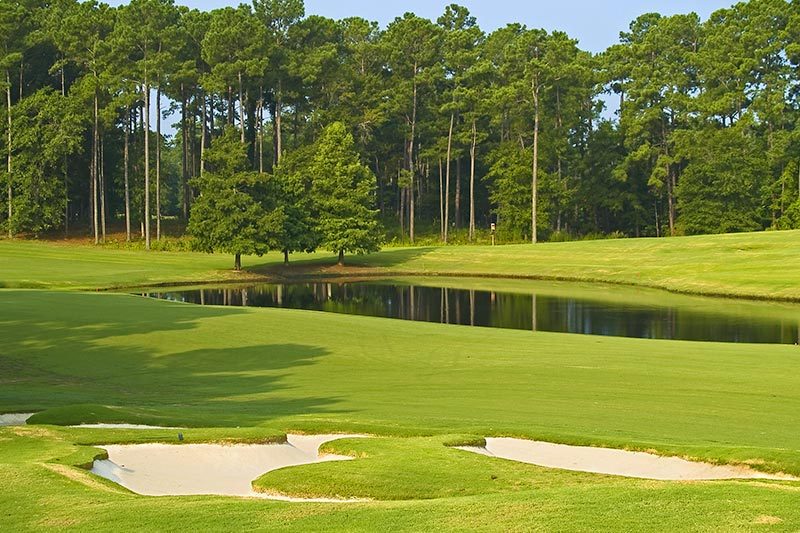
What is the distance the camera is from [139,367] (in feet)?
79.6

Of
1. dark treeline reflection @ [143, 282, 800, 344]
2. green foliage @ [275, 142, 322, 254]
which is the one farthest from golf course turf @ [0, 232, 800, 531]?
green foliage @ [275, 142, 322, 254]

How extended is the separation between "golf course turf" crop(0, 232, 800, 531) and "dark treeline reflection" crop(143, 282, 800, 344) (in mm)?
6959

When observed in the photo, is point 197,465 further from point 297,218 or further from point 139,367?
point 297,218

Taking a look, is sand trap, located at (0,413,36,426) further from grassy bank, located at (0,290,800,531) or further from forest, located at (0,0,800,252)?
forest, located at (0,0,800,252)

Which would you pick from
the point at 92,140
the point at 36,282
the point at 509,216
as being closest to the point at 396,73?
the point at 509,216

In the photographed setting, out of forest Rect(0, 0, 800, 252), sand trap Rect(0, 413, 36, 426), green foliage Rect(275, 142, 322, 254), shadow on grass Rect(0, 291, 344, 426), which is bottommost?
shadow on grass Rect(0, 291, 344, 426)

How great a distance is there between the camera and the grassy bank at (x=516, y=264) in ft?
184

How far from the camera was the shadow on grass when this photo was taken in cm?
1747

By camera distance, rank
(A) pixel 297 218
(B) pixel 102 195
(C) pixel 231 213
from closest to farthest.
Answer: (C) pixel 231 213 < (A) pixel 297 218 < (B) pixel 102 195

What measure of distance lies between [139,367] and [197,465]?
12.1m

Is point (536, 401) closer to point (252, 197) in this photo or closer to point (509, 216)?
point (252, 197)

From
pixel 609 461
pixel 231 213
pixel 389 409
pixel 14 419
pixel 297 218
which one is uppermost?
pixel 231 213

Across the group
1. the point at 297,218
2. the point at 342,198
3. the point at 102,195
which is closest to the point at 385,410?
the point at 297,218

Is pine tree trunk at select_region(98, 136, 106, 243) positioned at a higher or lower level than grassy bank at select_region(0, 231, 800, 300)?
higher
